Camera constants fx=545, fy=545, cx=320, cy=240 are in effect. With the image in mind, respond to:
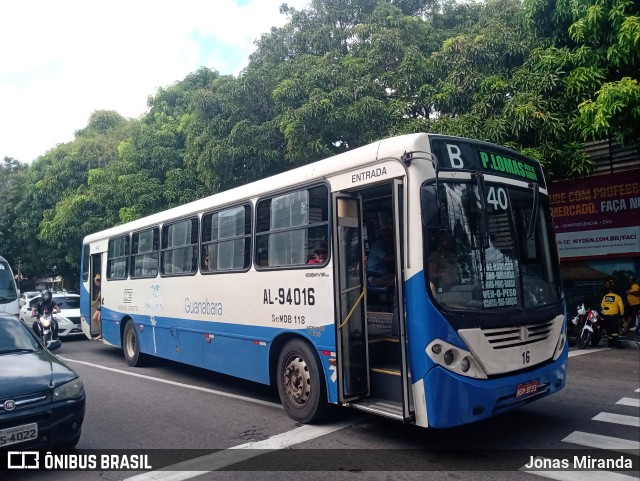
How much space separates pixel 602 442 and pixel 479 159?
9.94 feet

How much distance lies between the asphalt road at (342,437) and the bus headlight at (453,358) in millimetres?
855

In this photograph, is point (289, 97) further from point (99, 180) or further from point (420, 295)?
point (99, 180)

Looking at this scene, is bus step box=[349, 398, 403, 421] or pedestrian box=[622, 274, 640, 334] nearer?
bus step box=[349, 398, 403, 421]

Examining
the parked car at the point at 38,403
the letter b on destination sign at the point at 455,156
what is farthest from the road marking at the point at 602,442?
the parked car at the point at 38,403

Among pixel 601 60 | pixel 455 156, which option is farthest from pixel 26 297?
pixel 455 156

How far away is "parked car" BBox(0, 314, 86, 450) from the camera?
4.71 meters

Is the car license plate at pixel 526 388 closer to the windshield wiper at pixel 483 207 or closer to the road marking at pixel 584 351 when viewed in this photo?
the windshield wiper at pixel 483 207

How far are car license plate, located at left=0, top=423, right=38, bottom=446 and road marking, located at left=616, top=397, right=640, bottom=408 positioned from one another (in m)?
6.70

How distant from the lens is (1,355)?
5691mm

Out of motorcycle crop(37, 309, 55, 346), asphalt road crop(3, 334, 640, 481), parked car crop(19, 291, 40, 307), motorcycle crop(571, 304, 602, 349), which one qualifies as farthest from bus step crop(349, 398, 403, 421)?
parked car crop(19, 291, 40, 307)

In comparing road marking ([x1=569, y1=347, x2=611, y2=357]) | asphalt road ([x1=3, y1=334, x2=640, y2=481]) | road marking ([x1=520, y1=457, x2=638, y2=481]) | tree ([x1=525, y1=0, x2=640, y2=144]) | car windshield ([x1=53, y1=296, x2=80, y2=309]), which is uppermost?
tree ([x1=525, y1=0, x2=640, y2=144])

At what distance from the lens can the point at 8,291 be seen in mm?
14633

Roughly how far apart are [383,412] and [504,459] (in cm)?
115

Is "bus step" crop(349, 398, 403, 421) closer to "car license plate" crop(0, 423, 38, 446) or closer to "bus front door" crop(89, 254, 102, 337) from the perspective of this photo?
"car license plate" crop(0, 423, 38, 446)
